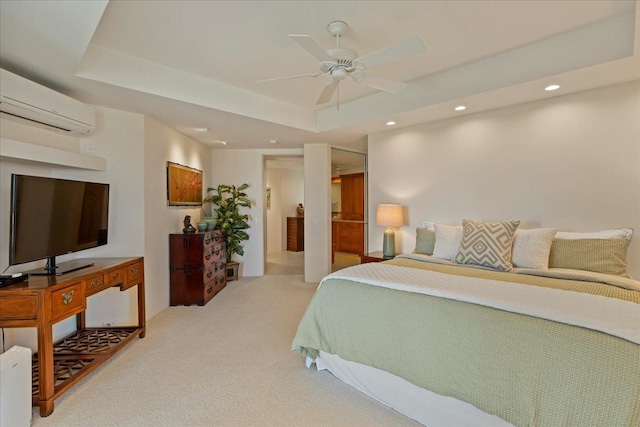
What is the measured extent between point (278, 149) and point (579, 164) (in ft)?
13.9

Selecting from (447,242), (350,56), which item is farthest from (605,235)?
(350,56)

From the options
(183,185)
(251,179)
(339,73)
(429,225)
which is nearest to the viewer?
(339,73)

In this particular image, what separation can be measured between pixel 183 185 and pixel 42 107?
202 cm

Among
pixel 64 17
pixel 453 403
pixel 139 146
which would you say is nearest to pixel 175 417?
pixel 453 403

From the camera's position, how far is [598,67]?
229 centimetres

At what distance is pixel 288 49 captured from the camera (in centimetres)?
246

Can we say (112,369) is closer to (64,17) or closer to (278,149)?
(64,17)

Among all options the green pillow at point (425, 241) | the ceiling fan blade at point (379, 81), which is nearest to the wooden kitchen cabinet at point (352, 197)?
the green pillow at point (425, 241)

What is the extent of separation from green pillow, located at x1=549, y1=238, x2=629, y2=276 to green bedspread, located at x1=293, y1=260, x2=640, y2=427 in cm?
138

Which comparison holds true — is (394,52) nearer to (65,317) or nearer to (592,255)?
(592,255)

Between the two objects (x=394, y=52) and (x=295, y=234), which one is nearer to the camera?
(x=394, y=52)

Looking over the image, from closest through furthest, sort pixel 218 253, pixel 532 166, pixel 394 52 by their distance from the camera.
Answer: pixel 394 52 < pixel 532 166 < pixel 218 253

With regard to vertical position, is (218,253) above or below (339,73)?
below

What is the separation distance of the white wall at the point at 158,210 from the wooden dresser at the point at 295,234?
14.1 ft
